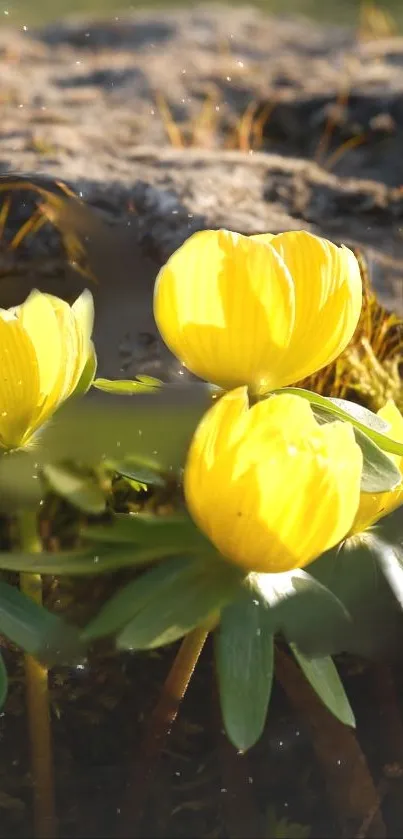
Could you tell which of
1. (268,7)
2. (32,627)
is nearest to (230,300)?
(32,627)

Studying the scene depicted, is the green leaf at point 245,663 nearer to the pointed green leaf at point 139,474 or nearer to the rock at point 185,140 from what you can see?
the pointed green leaf at point 139,474

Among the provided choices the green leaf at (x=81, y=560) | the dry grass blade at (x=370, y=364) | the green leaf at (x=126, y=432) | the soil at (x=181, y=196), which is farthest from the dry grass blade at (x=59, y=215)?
the green leaf at (x=81, y=560)

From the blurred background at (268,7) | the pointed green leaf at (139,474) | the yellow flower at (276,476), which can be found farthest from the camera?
the blurred background at (268,7)

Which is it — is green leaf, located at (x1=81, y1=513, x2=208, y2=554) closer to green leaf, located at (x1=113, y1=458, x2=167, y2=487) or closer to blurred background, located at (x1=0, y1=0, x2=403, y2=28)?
green leaf, located at (x1=113, y1=458, x2=167, y2=487)

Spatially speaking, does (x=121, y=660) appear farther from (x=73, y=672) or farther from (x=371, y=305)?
(x=371, y=305)

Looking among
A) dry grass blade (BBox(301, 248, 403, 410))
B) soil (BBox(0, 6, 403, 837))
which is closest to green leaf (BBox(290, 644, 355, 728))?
soil (BBox(0, 6, 403, 837))
